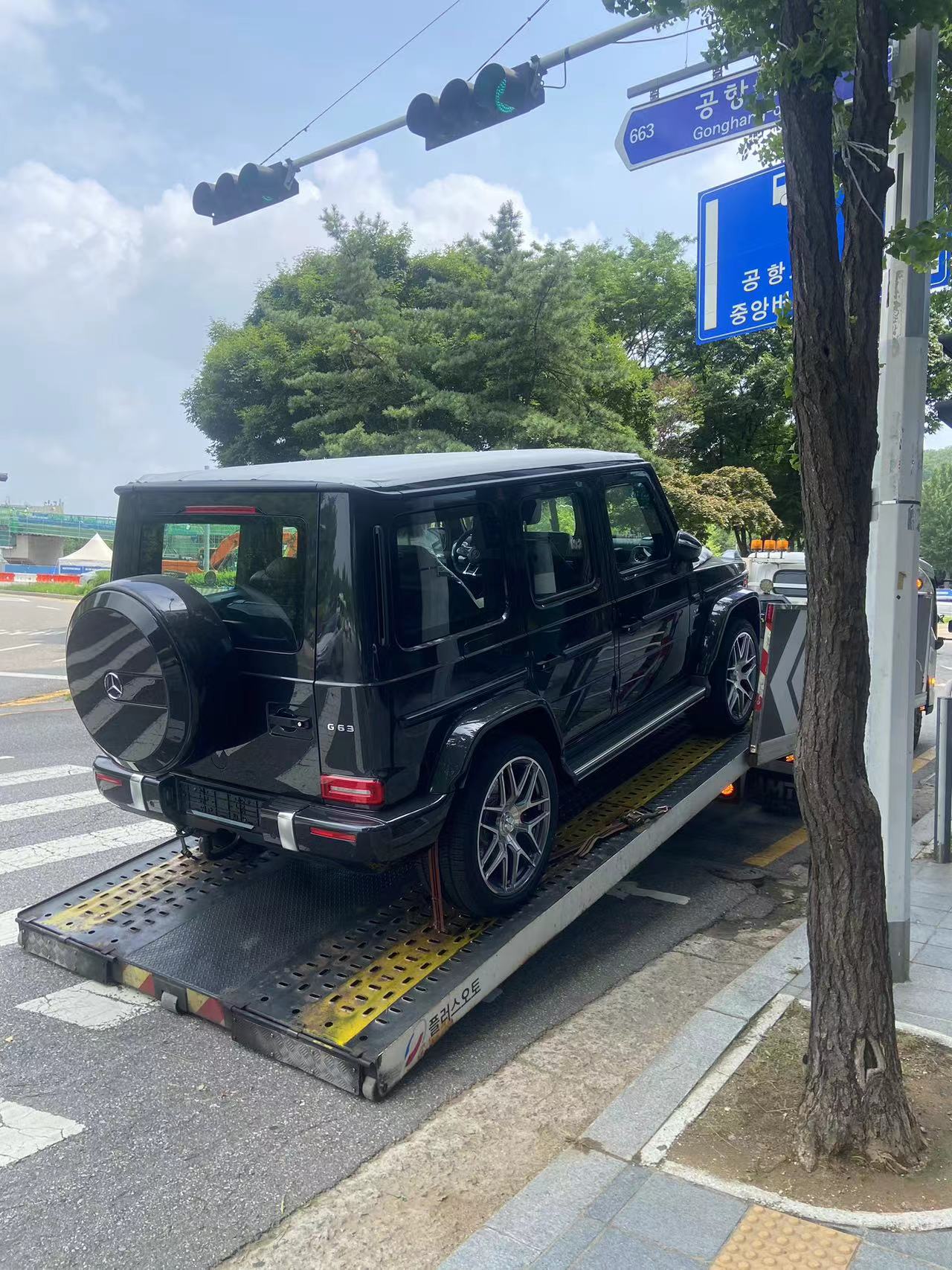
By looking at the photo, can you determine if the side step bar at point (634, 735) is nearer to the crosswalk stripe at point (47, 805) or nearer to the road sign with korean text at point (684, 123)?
the road sign with korean text at point (684, 123)

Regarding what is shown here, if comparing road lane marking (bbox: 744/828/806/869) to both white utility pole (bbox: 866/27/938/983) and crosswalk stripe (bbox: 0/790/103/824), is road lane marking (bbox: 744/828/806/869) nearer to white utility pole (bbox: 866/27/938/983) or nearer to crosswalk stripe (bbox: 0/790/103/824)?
white utility pole (bbox: 866/27/938/983)

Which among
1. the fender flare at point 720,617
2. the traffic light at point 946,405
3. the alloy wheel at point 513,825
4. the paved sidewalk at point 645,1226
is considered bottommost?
the paved sidewalk at point 645,1226

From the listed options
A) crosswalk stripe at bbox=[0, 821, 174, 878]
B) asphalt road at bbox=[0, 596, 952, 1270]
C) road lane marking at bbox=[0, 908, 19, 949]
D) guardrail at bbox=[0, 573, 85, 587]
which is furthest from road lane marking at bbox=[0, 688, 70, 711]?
guardrail at bbox=[0, 573, 85, 587]

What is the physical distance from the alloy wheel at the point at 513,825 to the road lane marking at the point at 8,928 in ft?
8.32

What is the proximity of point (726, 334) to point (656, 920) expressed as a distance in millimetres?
4226

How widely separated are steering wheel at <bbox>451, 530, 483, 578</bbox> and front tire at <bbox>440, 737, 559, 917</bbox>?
0.77 meters

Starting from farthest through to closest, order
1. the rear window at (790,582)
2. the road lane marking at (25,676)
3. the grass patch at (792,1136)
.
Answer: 1. the road lane marking at (25,676)
2. the rear window at (790,582)
3. the grass patch at (792,1136)

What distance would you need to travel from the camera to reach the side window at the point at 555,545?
4.98 meters

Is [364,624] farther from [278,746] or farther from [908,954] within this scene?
[908,954]

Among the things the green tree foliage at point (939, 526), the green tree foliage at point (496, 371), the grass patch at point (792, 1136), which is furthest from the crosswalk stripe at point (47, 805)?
the green tree foliage at point (939, 526)

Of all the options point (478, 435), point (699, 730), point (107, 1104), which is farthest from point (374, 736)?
point (478, 435)

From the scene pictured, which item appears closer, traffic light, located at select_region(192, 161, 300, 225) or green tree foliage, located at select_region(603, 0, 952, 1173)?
green tree foliage, located at select_region(603, 0, 952, 1173)

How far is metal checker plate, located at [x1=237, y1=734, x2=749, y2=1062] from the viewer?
384cm

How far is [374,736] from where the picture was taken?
3.98m
